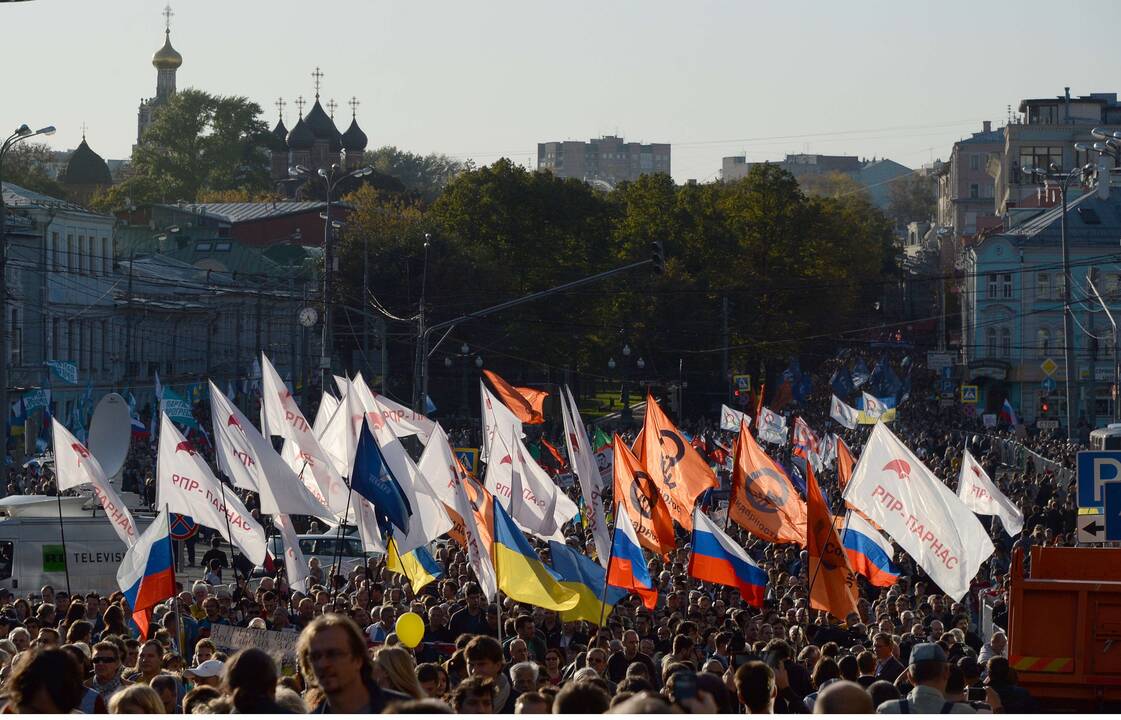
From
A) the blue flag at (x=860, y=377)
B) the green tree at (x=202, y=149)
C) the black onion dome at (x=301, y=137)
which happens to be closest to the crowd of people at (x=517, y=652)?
the blue flag at (x=860, y=377)

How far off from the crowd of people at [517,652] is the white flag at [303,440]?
0.95 metres

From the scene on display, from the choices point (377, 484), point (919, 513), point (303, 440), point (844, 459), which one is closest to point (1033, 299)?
point (844, 459)

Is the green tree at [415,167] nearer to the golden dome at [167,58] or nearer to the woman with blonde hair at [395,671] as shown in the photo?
the golden dome at [167,58]

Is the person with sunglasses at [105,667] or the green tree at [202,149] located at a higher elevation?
the green tree at [202,149]

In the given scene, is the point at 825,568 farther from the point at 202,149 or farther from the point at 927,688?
the point at 202,149

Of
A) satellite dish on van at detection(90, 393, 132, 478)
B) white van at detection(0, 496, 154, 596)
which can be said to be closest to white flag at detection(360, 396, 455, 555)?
white van at detection(0, 496, 154, 596)

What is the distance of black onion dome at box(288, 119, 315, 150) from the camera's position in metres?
144

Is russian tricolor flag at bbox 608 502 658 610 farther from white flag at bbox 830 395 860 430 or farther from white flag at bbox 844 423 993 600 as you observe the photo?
white flag at bbox 830 395 860 430

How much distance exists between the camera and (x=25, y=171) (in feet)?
359

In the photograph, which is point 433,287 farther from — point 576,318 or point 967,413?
point 967,413

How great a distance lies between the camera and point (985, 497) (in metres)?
23.6

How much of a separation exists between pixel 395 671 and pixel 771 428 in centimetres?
3343

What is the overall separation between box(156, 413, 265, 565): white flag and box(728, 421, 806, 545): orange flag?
5.34m

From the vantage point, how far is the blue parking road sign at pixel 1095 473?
50.2 feet
